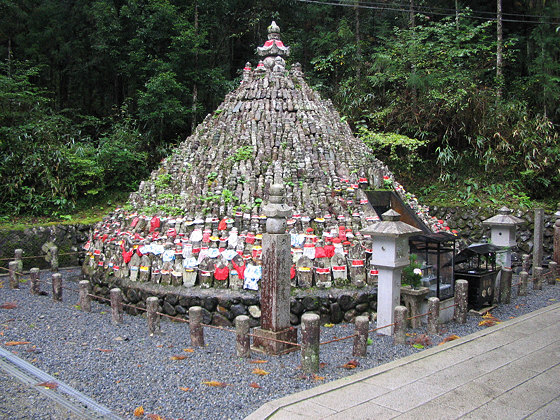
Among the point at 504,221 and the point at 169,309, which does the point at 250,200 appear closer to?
the point at 169,309

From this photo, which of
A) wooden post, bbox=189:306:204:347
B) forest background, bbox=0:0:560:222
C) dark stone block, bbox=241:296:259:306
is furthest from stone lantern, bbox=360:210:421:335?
forest background, bbox=0:0:560:222

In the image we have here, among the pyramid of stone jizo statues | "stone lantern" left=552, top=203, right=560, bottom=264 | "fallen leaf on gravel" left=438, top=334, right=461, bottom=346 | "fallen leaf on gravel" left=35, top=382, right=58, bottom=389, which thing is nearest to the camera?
"fallen leaf on gravel" left=35, top=382, right=58, bottom=389

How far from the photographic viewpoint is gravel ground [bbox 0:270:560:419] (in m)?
5.20

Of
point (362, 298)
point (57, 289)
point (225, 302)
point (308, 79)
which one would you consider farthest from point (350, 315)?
point (308, 79)

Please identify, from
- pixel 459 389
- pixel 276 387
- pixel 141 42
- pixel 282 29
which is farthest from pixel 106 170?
pixel 459 389

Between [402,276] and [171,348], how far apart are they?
14.7ft

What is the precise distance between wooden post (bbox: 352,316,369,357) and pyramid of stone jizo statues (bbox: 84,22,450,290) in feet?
6.30

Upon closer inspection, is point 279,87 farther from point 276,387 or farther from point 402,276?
point 276,387

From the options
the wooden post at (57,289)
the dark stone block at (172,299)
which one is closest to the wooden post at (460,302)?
the dark stone block at (172,299)

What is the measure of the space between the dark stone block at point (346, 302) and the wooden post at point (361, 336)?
1.74m

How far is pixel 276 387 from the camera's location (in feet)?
18.4

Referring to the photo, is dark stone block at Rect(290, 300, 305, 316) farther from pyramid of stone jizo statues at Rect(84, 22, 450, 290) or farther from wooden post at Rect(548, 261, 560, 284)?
wooden post at Rect(548, 261, 560, 284)

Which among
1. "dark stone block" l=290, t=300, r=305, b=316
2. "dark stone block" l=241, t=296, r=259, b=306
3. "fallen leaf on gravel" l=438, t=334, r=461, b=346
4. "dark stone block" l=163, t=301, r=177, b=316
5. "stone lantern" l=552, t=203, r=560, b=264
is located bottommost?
A: "fallen leaf on gravel" l=438, t=334, r=461, b=346

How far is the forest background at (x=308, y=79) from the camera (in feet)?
55.0
